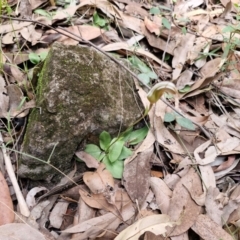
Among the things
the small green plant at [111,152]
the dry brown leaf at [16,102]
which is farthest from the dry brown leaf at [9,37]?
the small green plant at [111,152]

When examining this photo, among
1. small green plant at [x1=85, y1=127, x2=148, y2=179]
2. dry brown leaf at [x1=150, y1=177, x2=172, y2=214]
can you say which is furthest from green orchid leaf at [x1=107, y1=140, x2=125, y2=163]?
dry brown leaf at [x1=150, y1=177, x2=172, y2=214]

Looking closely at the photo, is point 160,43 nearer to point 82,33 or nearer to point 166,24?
point 166,24

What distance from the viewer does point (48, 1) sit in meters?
2.00

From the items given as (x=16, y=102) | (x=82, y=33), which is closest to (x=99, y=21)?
(x=82, y=33)

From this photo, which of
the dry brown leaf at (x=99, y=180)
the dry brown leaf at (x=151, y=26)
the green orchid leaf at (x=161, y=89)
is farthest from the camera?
the dry brown leaf at (x=151, y=26)

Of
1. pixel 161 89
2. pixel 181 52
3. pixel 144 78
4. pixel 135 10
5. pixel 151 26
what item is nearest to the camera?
pixel 161 89

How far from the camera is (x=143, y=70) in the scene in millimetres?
1653

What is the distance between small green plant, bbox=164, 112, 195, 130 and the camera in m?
1.47

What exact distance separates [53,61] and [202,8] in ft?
3.70

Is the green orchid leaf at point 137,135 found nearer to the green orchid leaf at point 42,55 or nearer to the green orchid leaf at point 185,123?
the green orchid leaf at point 185,123

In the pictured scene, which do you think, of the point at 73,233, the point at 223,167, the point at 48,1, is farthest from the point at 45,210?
the point at 48,1

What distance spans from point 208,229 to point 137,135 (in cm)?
43

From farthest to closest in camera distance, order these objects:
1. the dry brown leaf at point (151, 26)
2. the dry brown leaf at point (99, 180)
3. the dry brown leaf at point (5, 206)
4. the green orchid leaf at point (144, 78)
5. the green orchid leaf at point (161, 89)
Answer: the dry brown leaf at point (151, 26), the green orchid leaf at point (144, 78), the dry brown leaf at point (99, 180), the dry brown leaf at point (5, 206), the green orchid leaf at point (161, 89)

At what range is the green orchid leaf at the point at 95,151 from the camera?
55.4 inches
